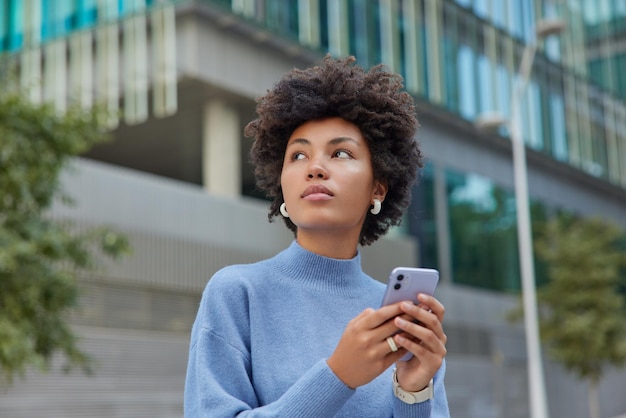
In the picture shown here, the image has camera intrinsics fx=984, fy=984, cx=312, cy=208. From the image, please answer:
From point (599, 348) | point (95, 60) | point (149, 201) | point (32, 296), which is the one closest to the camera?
point (32, 296)

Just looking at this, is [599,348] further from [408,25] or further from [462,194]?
[408,25]

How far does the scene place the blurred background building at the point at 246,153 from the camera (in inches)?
656

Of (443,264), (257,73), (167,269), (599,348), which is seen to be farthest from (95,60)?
(599,348)

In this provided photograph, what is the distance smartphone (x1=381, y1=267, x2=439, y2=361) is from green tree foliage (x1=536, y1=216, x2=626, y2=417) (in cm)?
2330

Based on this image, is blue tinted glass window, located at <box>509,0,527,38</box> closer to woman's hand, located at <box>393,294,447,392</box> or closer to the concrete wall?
the concrete wall

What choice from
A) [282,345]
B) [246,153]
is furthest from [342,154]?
[246,153]

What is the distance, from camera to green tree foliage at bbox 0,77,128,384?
1020 cm

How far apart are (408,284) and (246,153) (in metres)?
20.5

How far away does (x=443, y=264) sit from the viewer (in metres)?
26.3

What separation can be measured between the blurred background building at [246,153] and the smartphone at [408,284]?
751 centimetres

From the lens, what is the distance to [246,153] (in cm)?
2234

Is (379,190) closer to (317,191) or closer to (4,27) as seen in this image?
(317,191)

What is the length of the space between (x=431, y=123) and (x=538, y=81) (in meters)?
6.87

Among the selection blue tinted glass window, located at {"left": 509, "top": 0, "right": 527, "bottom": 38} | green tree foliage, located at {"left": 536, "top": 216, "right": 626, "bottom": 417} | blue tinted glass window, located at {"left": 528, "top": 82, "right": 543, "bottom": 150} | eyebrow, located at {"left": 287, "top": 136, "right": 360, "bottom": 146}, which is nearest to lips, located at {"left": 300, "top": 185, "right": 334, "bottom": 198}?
eyebrow, located at {"left": 287, "top": 136, "right": 360, "bottom": 146}
